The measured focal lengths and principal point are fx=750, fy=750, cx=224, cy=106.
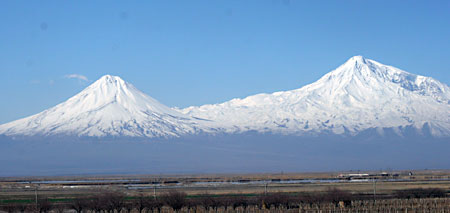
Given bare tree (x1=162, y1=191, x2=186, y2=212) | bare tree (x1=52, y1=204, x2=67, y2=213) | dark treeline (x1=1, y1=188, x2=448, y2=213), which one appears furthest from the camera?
bare tree (x1=162, y1=191, x2=186, y2=212)

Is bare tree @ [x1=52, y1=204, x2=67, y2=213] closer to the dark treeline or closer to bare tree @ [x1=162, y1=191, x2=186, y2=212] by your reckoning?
the dark treeline

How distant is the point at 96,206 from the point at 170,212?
5.11m

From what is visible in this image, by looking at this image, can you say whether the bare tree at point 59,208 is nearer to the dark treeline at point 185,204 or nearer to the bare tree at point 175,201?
the dark treeline at point 185,204

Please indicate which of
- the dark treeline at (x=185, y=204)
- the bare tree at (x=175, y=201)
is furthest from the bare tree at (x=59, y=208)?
the bare tree at (x=175, y=201)

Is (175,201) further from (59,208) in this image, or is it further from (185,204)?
(59,208)

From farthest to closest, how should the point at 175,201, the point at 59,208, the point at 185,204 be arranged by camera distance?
the point at 185,204, the point at 175,201, the point at 59,208

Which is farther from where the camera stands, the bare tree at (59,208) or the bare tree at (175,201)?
the bare tree at (175,201)

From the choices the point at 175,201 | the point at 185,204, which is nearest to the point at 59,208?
the point at 175,201

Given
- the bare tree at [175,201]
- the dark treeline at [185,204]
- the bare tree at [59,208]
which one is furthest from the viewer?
the bare tree at [175,201]

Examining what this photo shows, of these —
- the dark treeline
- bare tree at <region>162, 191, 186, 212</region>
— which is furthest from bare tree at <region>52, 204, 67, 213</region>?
bare tree at <region>162, 191, 186, 212</region>

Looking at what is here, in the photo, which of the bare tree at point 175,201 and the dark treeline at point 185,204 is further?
the bare tree at point 175,201

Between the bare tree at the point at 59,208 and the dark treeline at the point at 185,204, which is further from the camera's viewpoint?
the dark treeline at the point at 185,204

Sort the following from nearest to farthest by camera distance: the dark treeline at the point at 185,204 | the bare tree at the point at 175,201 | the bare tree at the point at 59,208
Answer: the bare tree at the point at 59,208 < the dark treeline at the point at 185,204 < the bare tree at the point at 175,201

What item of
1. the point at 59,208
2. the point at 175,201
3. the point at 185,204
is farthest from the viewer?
the point at 185,204
